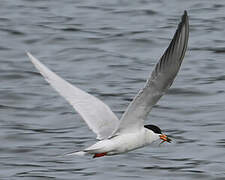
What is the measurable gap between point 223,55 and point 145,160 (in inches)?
185

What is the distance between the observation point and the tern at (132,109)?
7512 mm

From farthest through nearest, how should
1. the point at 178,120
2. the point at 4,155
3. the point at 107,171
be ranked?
1. the point at 178,120
2. the point at 4,155
3. the point at 107,171

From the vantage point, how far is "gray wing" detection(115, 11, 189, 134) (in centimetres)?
739

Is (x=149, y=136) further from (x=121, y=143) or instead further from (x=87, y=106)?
(x=87, y=106)

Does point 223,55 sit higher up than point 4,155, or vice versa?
point 223,55

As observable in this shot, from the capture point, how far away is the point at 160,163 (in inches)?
399

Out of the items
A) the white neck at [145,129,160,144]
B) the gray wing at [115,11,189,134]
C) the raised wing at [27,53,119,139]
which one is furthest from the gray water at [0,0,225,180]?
the gray wing at [115,11,189,134]

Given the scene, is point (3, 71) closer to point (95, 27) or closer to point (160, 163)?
point (95, 27)

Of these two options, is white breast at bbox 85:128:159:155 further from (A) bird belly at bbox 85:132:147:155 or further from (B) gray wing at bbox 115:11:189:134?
(B) gray wing at bbox 115:11:189:134

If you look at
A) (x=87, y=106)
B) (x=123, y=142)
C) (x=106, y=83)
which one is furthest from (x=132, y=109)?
(x=106, y=83)

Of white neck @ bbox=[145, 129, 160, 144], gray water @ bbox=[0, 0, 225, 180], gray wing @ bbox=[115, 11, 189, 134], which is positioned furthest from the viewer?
gray water @ bbox=[0, 0, 225, 180]

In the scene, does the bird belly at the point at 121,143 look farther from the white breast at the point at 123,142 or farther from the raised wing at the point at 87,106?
the raised wing at the point at 87,106

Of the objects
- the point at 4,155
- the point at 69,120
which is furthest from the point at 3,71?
the point at 4,155

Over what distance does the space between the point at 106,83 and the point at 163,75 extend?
5629 mm
